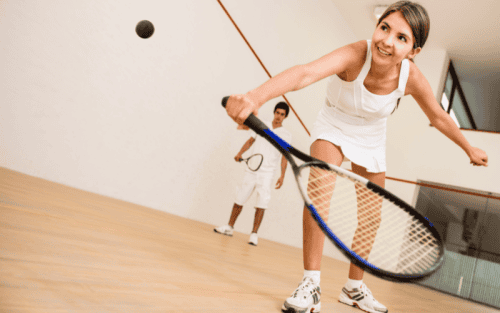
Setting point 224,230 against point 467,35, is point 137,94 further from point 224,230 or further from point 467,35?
point 467,35

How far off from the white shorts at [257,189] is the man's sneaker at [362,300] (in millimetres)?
1652

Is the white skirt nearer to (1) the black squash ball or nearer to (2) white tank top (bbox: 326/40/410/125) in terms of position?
(2) white tank top (bbox: 326/40/410/125)

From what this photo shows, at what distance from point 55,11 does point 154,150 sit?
1163 millimetres

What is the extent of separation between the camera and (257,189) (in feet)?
9.70

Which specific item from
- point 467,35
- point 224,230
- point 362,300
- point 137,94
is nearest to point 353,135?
point 362,300

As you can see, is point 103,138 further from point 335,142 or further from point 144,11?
point 335,142

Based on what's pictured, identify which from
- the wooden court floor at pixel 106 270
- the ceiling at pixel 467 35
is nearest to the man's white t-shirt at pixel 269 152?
the wooden court floor at pixel 106 270

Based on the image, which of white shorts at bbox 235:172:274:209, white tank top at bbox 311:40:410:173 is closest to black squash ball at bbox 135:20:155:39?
white shorts at bbox 235:172:274:209

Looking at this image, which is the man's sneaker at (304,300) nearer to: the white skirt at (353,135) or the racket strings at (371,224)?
the racket strings at (371,224)

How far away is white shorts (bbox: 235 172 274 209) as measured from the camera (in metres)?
2.92

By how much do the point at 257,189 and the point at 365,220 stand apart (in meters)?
1.75

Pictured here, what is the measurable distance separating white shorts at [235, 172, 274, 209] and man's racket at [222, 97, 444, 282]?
1.59 metres

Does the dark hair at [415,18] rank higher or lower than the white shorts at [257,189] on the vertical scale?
higher

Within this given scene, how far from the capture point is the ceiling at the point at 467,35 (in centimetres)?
417
